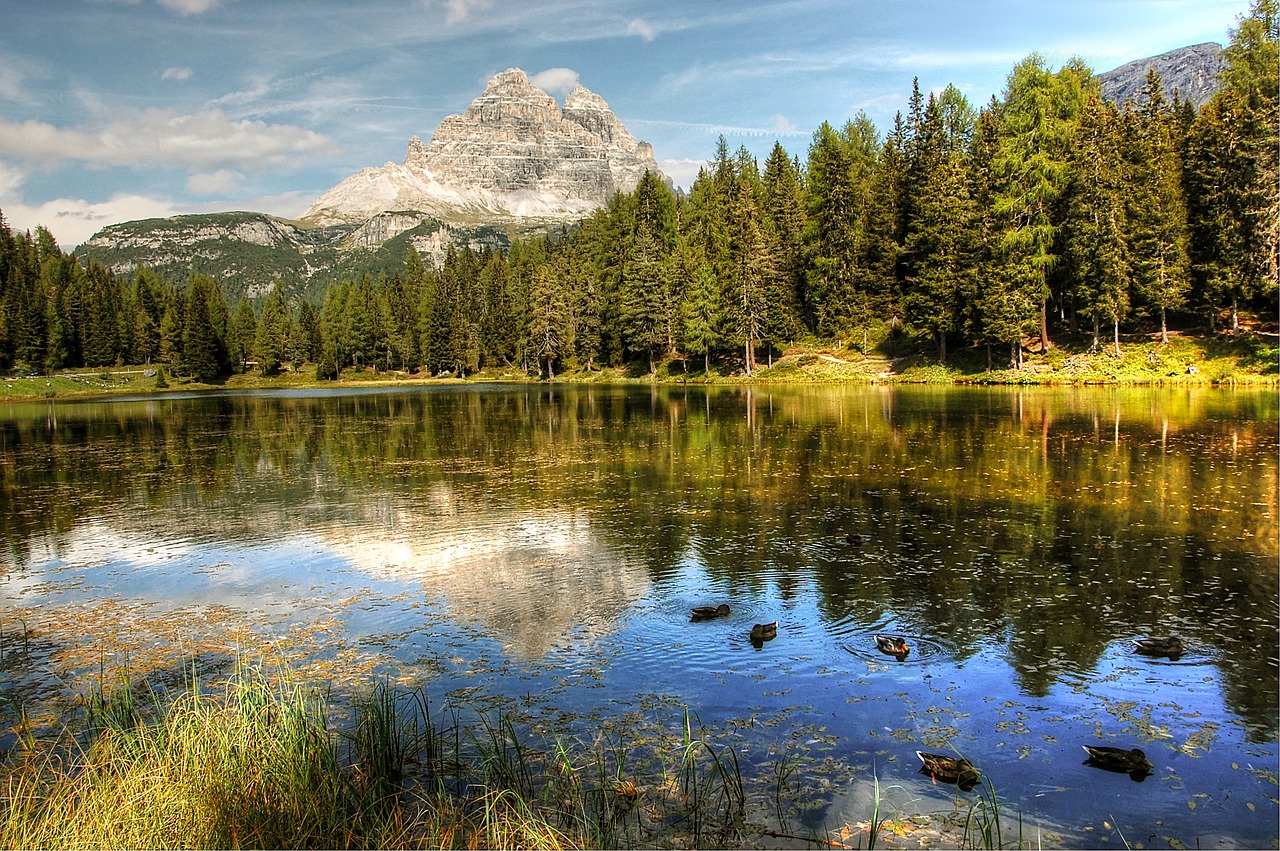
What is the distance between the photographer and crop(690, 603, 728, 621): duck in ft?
43.9

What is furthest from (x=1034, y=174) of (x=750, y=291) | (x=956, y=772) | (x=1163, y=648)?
(x=956, y=772)

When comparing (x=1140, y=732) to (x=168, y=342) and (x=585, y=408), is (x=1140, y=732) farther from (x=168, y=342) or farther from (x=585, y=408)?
(x=168, y=342)

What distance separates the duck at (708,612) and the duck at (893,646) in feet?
9.02

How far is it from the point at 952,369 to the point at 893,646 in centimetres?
6467

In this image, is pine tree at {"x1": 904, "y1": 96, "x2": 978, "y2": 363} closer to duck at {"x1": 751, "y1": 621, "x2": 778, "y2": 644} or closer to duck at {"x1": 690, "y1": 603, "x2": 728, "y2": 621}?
duck at {"x1": 690, "y1": 603, "x2": 728, "y2": 621}

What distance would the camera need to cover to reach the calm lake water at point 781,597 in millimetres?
8883

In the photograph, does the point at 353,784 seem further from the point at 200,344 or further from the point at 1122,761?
the point at 200,344

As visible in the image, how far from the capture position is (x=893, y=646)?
11.6 meters

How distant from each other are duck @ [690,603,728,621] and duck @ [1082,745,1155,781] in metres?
6.16

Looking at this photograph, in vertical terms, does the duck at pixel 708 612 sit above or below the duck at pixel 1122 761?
above

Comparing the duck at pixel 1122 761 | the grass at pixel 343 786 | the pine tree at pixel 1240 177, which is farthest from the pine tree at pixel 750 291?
the grass at pixel 343 786

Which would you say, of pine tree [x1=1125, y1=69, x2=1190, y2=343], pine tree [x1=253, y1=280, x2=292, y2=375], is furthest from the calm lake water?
pine tree [x1=253, y1=280, x2=292, y2=375]

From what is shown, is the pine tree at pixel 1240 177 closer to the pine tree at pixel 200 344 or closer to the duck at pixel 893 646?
the duck at pixel 893 646

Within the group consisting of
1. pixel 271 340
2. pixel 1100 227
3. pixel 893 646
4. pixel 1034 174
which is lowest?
pixel 893 646
